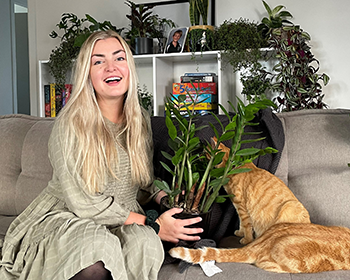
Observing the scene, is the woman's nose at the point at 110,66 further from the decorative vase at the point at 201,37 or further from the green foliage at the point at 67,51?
the green foliage at the point at 67,51

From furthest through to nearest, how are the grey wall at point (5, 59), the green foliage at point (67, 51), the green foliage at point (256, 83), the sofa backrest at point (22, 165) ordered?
the grey wall at point (5, 59), the green foliage at point (67, 51), the green foliage at point (256, 83), the sofa backrest at point (22, 165)

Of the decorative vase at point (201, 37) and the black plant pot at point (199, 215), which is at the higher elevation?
the decorative vase at point (201, 37)

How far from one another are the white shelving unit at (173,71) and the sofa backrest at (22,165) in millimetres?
997

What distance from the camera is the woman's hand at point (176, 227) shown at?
1.20 meters

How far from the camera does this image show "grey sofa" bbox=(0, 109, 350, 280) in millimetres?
1399

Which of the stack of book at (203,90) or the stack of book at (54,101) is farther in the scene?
the stack of book at (54,101)

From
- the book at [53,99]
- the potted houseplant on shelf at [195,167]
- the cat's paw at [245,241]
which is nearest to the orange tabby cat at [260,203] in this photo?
the cat's paw at [245,241]

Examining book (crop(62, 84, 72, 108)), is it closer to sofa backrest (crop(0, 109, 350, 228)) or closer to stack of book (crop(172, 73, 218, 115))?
stack of book (crop(172, 73, 218, 115))

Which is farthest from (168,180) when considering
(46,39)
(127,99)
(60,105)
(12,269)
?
(46,39)

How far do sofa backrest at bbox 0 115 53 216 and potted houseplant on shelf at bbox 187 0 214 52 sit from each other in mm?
1156

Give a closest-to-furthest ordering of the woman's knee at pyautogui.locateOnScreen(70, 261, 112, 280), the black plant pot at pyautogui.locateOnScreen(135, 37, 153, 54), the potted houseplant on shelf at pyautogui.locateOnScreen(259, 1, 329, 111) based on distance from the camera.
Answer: the woman's knee at pyautogui.locateOnScreen(70, 261, 112, 280) → the potted houseplant on shelf at pyautogui.locateOnScreen(259, 1, 329, 111) → the black plant pot at pyautogui.locateOnScreen(135, 37, 153, 54)

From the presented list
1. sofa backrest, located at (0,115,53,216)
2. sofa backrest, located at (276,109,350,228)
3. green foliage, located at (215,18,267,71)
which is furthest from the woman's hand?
green foliage, located at (215,18,267,71)

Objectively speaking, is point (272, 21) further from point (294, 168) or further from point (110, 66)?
point (110, 66)

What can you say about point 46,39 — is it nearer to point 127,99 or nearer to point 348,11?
point 127,99
